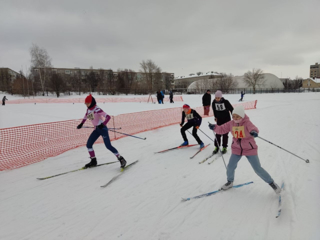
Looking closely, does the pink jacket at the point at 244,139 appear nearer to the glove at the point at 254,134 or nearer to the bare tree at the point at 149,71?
the glove at the point at 254,134

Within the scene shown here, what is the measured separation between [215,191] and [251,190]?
71 centimetres

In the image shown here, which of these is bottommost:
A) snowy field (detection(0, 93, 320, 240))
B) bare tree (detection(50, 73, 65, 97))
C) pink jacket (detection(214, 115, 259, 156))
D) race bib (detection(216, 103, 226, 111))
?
snowy field (detection(0, 93, 320, 240))

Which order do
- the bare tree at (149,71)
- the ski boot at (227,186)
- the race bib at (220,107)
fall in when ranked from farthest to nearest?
the bare tree at (149,71) → the race bib at (220,107) → the ski boot at (227,186)

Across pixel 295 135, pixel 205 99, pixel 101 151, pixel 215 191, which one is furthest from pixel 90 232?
pixel 205 99

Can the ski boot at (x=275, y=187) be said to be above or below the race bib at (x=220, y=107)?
below

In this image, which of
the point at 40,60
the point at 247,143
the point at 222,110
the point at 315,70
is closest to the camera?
the point at 247,143

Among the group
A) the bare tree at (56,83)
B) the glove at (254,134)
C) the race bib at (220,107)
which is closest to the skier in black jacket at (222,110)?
the race bib at (220,107)

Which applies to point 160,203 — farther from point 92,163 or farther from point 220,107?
point 220,107

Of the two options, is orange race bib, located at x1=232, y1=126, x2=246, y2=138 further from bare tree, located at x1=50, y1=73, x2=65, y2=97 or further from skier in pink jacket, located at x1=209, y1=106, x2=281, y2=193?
bare tree, located at x1=50, y1=73, x2=65, y2=97

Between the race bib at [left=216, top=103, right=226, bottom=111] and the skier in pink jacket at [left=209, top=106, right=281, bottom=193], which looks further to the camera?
the race bib at [left=216, top=103, right=226, bottom=111]

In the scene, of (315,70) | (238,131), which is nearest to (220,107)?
(238,131)

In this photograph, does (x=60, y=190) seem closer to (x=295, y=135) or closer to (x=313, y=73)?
(x=295, y=135)

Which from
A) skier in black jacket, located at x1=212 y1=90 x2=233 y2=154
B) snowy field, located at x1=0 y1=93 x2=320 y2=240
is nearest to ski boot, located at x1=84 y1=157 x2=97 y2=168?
snowy field, located at x1=0 y1=93 x2=320 y2=240

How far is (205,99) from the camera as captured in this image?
1262 centimetres
